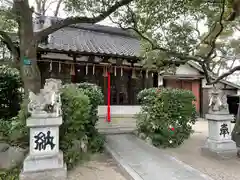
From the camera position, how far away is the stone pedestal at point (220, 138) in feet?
19.0

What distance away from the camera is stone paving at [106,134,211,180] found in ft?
14.3

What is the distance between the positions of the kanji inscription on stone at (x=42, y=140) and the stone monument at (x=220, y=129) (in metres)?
4.71

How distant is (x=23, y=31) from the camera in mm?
5098

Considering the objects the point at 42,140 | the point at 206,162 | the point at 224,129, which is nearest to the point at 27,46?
the point at 42,140

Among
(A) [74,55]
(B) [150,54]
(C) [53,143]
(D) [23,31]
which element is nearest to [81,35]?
(A) [74,55]

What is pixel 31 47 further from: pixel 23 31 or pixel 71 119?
pixel 71 119

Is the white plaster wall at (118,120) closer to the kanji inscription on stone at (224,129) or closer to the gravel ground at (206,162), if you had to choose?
the gravel ground at (206,162)

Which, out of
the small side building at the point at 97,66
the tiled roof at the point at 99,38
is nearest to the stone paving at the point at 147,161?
the small side building at the point at 97,66

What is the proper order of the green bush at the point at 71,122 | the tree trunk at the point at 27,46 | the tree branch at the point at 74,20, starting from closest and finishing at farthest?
the green bush at the point at 71,122, the tree trunk at the point at 27,46, the tree branch at the point at 74,20

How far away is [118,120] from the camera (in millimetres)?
9383

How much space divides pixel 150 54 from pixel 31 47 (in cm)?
462

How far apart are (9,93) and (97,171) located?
16.0 feet

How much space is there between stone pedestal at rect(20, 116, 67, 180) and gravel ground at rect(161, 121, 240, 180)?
3436mm

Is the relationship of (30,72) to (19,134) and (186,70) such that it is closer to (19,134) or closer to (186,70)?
(19,134)
